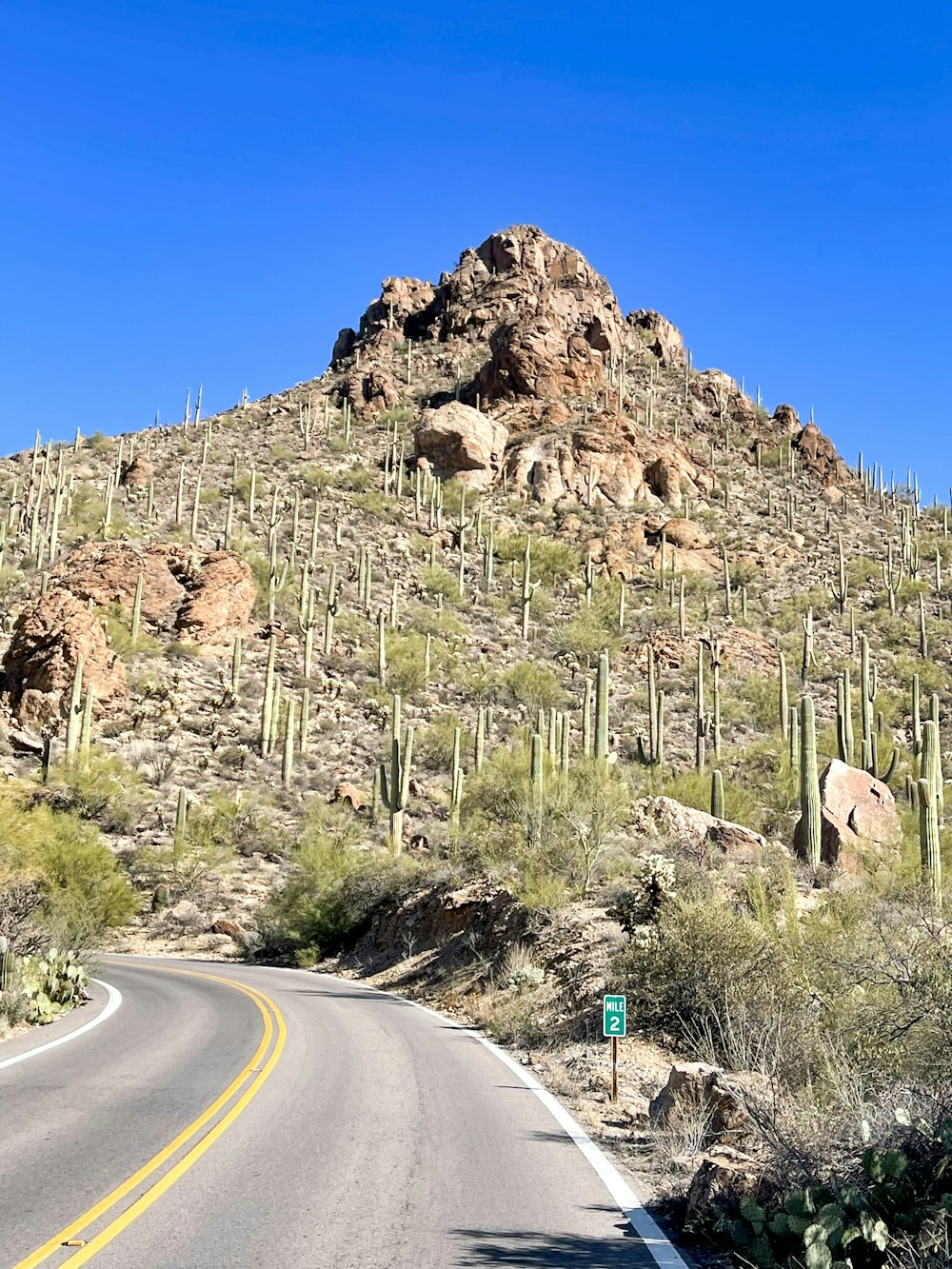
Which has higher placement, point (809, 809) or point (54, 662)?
point (54, 662)

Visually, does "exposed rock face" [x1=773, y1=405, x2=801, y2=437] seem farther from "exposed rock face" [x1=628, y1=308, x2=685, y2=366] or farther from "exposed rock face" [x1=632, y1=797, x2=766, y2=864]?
"exposed rock face" [x1=632, y1=797, x2=766, y2=864]

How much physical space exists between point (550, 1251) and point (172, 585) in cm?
3916

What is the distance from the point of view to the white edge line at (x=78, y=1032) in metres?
11.2

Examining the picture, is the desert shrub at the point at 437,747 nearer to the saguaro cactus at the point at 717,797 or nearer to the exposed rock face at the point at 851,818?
the saguaro cactus at the point at 717,797

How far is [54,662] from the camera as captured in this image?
35.9m

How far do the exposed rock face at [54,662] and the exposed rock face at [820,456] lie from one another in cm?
5236

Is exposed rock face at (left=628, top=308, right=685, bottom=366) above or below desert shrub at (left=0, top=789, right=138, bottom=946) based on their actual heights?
above

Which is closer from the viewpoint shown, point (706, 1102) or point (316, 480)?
point (706, 1102)

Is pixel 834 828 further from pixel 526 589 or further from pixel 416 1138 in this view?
pixel 526 589

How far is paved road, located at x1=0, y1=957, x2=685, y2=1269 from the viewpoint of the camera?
5.36m

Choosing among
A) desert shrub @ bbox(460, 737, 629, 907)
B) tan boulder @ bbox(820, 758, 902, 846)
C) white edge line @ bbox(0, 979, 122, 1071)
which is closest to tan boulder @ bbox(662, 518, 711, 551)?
tan boulder @ bbox(820, 758, 902, 846)

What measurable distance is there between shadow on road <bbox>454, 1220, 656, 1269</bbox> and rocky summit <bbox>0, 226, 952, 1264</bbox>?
791mm

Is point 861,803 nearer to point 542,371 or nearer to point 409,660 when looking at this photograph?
point 409,660

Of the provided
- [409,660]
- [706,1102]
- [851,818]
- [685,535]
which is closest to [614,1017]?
[706,1102]
